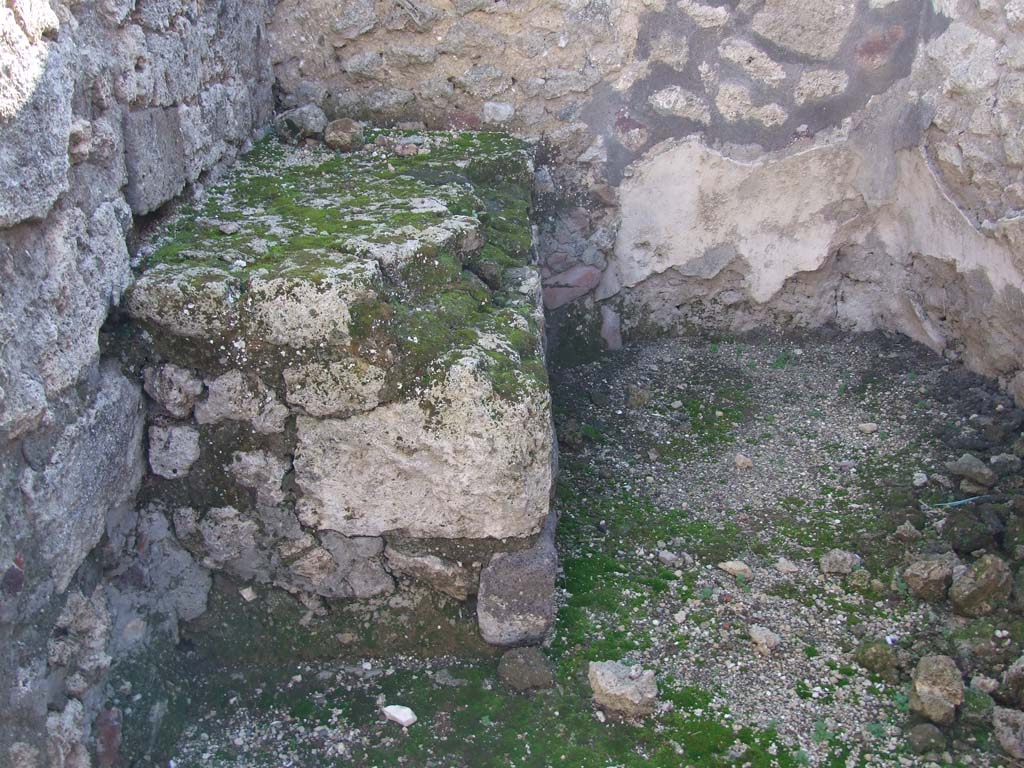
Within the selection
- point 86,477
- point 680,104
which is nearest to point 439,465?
point 86,477

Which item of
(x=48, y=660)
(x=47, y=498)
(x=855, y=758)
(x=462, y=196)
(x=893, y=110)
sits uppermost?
(x=893, y=110)

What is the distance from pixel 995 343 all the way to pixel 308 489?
2.64 metres

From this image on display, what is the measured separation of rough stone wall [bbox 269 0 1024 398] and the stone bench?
1451mm

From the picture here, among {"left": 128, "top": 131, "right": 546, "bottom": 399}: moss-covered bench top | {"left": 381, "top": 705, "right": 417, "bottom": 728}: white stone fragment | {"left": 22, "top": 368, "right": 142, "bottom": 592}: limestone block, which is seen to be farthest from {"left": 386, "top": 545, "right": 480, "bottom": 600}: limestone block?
{"left": 22, "top": 368, "right": 142, "bottom": 592}: limestone block

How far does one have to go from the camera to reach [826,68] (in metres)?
3.79

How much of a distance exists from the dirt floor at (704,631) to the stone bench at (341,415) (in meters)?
0.17

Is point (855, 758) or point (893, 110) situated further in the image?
point (893, 110)

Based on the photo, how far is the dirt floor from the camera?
2.27 meters

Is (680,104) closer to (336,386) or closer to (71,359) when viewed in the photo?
(336,386)

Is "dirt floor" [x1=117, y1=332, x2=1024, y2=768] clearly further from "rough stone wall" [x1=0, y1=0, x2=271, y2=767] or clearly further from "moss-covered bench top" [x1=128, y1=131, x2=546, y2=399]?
"moss-covered bench top" [x1=128, y1=131, x2=546, y2=399]

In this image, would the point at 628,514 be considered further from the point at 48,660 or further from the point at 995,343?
the point at 48,660

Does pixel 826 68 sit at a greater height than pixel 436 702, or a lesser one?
greater

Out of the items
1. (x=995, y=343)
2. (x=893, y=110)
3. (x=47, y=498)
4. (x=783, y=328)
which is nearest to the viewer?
(x=47, y=498)

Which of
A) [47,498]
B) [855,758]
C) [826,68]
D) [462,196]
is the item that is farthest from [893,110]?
[47,498]
